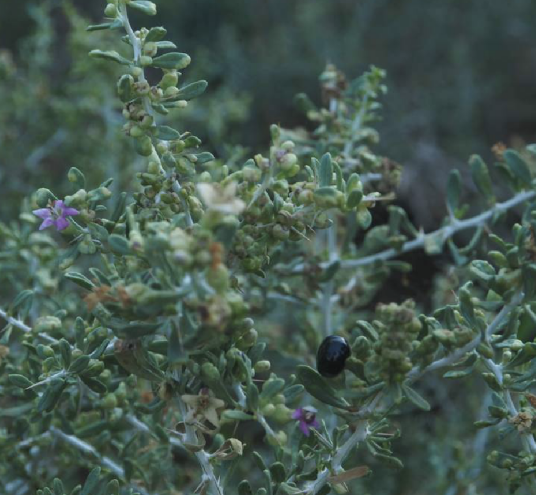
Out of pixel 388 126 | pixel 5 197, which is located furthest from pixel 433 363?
pixel 388 126

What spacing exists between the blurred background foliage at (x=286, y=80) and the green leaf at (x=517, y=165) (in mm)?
1302

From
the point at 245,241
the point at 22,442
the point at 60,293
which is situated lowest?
the point at 22,442

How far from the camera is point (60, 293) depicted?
2.14 m

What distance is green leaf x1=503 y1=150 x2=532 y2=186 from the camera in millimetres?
1754

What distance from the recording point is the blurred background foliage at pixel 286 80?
3199 millimetres

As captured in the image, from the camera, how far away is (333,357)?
141cm

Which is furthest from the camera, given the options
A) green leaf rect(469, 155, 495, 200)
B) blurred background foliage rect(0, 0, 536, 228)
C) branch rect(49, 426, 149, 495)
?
blurred background foliage rect(0, 0, 536, 228)

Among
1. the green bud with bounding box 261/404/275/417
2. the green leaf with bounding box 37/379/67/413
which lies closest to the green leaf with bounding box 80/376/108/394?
the green leaf with bounding box 37/379/67/413

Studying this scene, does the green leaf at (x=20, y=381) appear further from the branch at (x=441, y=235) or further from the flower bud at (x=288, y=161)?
the branch at (x=441, y=235)

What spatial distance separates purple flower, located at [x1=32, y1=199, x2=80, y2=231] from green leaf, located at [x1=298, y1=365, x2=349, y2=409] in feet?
1.79

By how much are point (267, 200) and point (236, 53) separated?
330 centimetres

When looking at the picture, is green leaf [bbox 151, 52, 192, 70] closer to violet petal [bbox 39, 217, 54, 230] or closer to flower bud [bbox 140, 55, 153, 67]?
flower bud [bbox 140, 55, 153, 67]

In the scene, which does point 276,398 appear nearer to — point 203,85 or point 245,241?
point 245,241

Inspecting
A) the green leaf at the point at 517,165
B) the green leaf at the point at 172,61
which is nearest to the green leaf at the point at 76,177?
the green leaf at the point at 172,61
